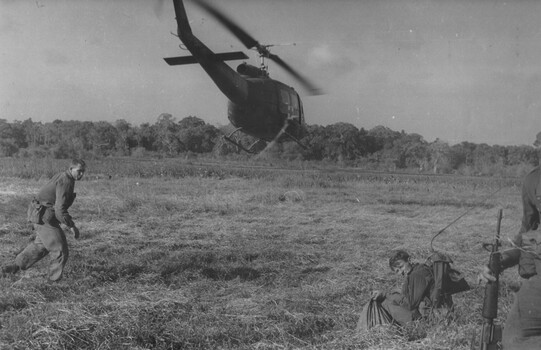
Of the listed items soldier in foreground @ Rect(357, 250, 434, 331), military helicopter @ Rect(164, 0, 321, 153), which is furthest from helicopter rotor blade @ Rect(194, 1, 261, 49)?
soldier in foreground @ Rect(357, 250, 434, 331)

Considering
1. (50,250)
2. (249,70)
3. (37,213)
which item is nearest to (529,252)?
(50,250)

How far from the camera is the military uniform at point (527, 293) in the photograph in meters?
3.27

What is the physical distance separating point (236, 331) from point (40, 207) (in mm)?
3158

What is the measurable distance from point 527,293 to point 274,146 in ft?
31.0

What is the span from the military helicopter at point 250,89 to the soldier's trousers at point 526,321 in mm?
5866

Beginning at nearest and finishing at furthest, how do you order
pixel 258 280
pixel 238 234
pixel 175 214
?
pixel 258 280, pixel 238 234, pixel 175 214

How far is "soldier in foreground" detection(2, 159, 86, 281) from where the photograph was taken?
6.16 meters

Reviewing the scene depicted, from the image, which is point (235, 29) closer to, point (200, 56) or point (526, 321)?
point (200, 56)

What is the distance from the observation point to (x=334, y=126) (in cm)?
1967

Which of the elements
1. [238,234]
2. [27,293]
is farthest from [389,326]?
[238,234]

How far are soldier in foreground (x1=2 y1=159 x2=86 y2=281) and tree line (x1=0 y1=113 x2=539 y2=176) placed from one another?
16.2ft

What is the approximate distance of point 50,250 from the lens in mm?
6172

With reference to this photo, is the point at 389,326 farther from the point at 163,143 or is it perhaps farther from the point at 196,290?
the point at 163,143

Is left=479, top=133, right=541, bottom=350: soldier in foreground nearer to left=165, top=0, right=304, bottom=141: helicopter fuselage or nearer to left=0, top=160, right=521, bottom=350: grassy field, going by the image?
left=0, top=160, right=521, bottom=350: grassy field
